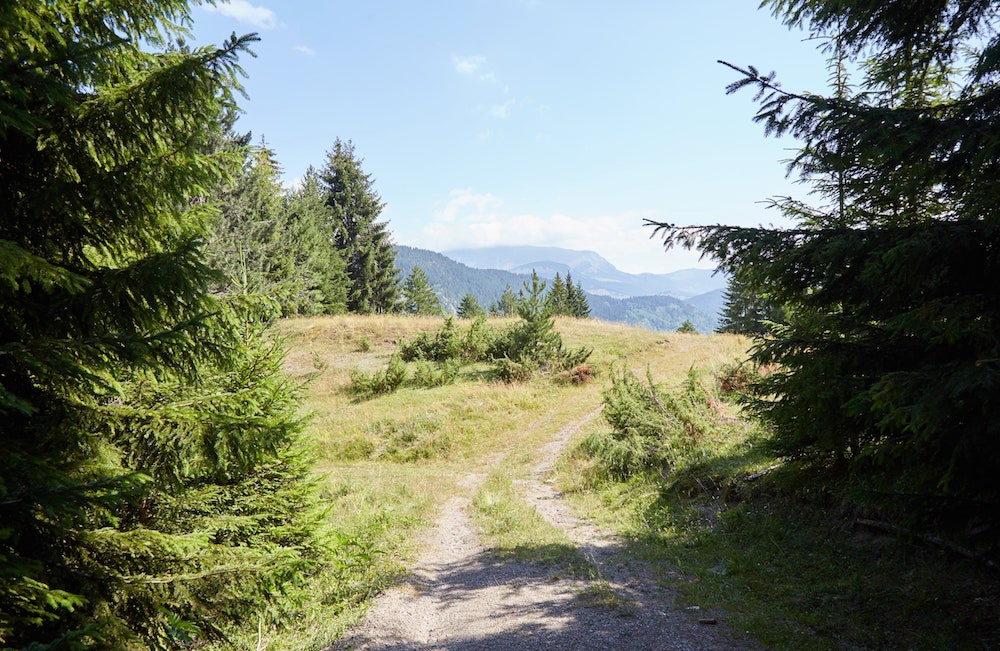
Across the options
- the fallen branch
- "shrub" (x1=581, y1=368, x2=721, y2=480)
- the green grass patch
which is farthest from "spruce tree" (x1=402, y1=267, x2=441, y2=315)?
the fallen branch

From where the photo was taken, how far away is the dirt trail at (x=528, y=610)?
5344 mm

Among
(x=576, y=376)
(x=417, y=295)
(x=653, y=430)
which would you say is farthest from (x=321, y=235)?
(x=653, y=430)

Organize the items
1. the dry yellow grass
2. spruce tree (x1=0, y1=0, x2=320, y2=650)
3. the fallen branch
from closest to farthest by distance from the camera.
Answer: spruce tree (x1=0, y1=0, x2=320, y2=650), the fallen branch, the dry yellow grass

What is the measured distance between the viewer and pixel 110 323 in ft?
11.2

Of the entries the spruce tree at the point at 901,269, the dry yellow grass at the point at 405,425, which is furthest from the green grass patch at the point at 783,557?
the dry yellow grass at the point at 405,425

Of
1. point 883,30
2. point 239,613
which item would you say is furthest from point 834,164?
point 239,613

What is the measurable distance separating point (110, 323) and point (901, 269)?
6417mm

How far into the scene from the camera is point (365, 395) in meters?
22.3

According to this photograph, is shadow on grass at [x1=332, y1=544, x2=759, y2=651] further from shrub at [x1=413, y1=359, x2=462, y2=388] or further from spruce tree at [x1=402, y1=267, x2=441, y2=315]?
spruce tree at [x1=402, y1=267, x2=441, y2=315]

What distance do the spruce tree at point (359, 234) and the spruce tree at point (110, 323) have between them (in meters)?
42.9

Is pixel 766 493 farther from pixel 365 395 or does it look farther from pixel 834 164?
pixel 365 395

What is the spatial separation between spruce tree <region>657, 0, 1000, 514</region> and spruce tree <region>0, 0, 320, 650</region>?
4.97 meters

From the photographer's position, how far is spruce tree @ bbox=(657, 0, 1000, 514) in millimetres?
3732

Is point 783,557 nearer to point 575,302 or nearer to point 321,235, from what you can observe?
point 321,235
